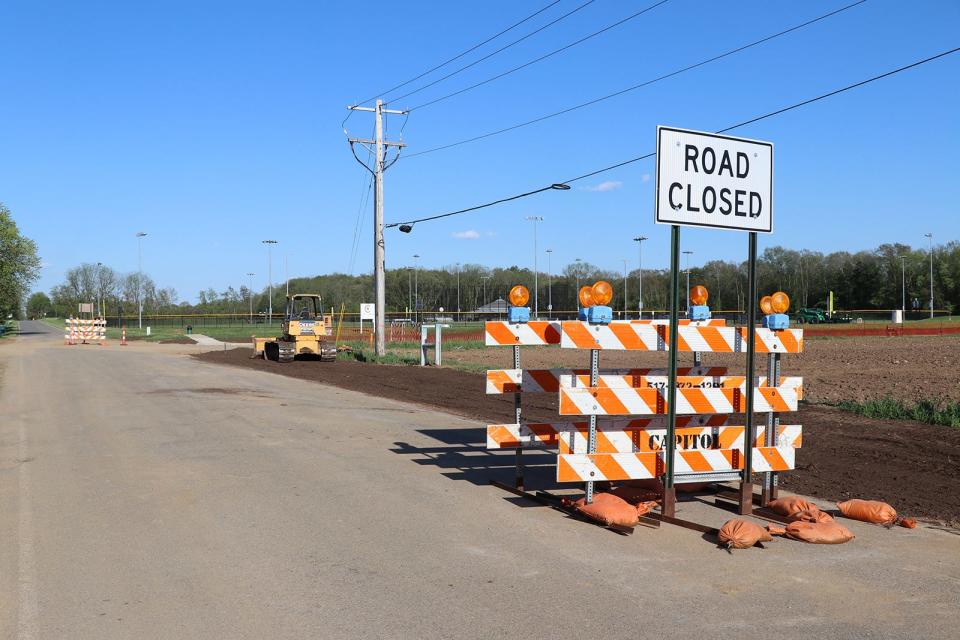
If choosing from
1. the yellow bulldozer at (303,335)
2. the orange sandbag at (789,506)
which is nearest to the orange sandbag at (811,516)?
the orange sandbag at (789,506)

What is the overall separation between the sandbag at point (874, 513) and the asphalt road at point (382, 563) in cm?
15

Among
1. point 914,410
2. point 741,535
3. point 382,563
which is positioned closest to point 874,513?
point 741,535

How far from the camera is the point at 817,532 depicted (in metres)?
6.66

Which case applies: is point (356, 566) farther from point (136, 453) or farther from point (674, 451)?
point (136, 453)

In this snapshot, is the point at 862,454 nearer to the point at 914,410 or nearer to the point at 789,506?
the point at 789,506

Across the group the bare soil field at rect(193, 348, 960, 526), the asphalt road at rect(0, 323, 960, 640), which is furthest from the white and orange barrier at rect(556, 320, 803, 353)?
the bare soil field at rect(193, 348, 960, 526)

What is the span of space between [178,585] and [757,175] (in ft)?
19.7

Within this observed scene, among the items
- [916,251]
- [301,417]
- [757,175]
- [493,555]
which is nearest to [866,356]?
[301,417]

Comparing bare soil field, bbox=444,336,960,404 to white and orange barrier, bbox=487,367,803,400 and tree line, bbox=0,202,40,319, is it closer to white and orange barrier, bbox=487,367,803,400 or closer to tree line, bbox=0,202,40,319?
white and orange barrier, bbox=487,367,803,400

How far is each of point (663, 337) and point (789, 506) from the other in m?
1.89

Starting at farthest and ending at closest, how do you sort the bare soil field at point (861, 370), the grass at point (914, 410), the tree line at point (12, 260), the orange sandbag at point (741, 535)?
the tree line at point (12, 260) < the bare soil field at point (861, 370) < the grass at point (914, 410) < the orange sandbag at point (741, 535)

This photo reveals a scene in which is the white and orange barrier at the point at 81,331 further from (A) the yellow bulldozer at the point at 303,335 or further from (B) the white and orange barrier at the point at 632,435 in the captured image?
(B) the white and orange barrier at the point at 632,435

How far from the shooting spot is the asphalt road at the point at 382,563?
4.81 meters

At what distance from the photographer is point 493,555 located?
20.3ft
